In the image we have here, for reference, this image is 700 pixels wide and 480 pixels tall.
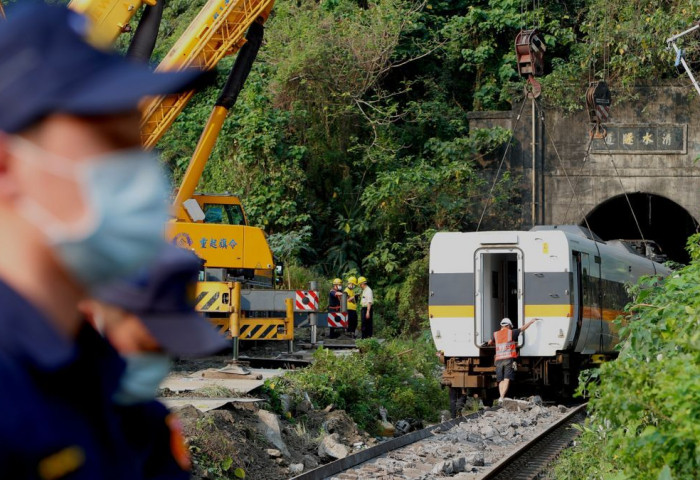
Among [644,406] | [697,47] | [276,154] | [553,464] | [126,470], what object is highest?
[697,47]

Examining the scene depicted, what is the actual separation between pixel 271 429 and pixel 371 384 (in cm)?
508

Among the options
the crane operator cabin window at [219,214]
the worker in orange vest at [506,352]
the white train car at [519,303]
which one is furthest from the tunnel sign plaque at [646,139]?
the worker in orange vest at [506,352]

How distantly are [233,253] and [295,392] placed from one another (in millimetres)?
7061

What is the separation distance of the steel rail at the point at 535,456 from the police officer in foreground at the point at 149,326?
8.20 metres

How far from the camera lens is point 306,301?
19297 millimetres

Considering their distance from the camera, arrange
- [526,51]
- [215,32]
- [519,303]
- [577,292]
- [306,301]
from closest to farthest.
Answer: [519,303] → [577,292] → [215,32] → [306,301] → [526,51]

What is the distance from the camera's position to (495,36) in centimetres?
3122

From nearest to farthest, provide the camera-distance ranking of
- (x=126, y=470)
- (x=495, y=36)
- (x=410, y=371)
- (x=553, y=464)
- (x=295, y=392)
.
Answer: (x=126, y=470)
(x=553, y=464)
(x=295, y=392)
(x=410, y=371)
(x=495, y=36)

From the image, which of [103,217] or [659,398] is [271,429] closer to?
[659,398]

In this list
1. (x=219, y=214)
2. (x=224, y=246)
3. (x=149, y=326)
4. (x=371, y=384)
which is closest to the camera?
(x=149, y=326)

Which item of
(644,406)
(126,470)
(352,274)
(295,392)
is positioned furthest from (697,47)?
(126,470)

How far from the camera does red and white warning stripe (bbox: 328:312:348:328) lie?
76.0 ft

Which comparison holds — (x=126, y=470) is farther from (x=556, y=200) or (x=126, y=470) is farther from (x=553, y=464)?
(x=556, y=200)

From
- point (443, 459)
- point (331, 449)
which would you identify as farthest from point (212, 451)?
point (443, 459)
